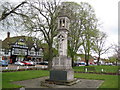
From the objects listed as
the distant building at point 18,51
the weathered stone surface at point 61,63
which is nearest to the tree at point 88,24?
the weathered stone surface at point 61,63

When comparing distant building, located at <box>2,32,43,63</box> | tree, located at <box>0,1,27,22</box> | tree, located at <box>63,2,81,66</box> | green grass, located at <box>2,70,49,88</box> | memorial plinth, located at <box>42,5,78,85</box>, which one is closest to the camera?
green grass, located at <box>2,70,49,88</box>

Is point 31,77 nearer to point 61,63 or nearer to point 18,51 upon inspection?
point 61,63

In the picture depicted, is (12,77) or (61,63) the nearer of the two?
(61,63)

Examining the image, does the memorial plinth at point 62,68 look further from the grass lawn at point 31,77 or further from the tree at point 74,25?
the tree at point 74,25

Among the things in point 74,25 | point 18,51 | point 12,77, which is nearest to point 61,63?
point 12,77

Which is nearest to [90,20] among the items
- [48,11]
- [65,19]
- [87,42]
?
[87,42]

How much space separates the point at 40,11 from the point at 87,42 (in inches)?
512

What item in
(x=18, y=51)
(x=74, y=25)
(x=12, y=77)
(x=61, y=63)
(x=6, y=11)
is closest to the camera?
(x=61, y=63)

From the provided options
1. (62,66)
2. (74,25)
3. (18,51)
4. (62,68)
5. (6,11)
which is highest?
(74,25)

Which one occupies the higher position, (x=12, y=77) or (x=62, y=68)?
(x=62, y=68)

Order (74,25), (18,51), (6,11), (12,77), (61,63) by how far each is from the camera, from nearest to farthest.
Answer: (61,63) < (6,11) < (12,77) < (74,25) < (18,51)

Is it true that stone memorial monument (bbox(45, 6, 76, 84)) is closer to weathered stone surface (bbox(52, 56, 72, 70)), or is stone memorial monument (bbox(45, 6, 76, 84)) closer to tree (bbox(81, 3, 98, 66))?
weathered stone surface (bbox(52, 56, 72, 70))

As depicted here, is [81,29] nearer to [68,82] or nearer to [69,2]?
[69,2]

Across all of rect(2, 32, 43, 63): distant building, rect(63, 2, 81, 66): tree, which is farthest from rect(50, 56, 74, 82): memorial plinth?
rect(2, 32, 43, 63): distant building
